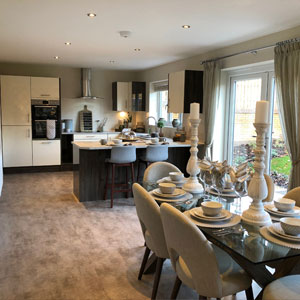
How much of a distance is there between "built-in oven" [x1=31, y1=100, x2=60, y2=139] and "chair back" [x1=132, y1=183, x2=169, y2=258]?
5.46 meters

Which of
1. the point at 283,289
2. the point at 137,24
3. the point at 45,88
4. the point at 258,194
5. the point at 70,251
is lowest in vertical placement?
the point at 70,251

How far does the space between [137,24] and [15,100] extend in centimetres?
426

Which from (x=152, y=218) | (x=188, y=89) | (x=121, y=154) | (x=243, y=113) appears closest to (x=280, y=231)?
(x=152, y=218)

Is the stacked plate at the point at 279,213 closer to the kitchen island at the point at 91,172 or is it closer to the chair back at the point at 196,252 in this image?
the chair back at the point at 196,252

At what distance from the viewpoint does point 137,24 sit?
3791mm

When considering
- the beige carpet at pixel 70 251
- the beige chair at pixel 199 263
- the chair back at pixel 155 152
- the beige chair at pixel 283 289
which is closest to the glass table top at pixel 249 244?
the beige chair at pixel 199 263

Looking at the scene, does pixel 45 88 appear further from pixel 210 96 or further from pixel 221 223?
pixel 221 223

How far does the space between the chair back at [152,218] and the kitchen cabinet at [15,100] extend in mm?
5501

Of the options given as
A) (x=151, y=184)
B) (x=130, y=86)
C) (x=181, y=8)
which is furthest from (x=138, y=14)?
(x=130, y=86)

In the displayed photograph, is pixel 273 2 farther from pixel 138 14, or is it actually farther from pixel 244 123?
pixel 244 123

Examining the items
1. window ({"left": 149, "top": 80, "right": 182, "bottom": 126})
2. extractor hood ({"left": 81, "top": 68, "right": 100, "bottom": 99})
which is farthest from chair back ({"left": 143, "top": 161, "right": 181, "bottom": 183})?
extractor hood ({"left": 81, "top": 68, "right": 100, "bottom": 99})

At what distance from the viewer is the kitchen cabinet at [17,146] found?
7.09 metres

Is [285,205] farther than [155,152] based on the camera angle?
No

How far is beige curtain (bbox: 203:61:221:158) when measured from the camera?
199 inches
